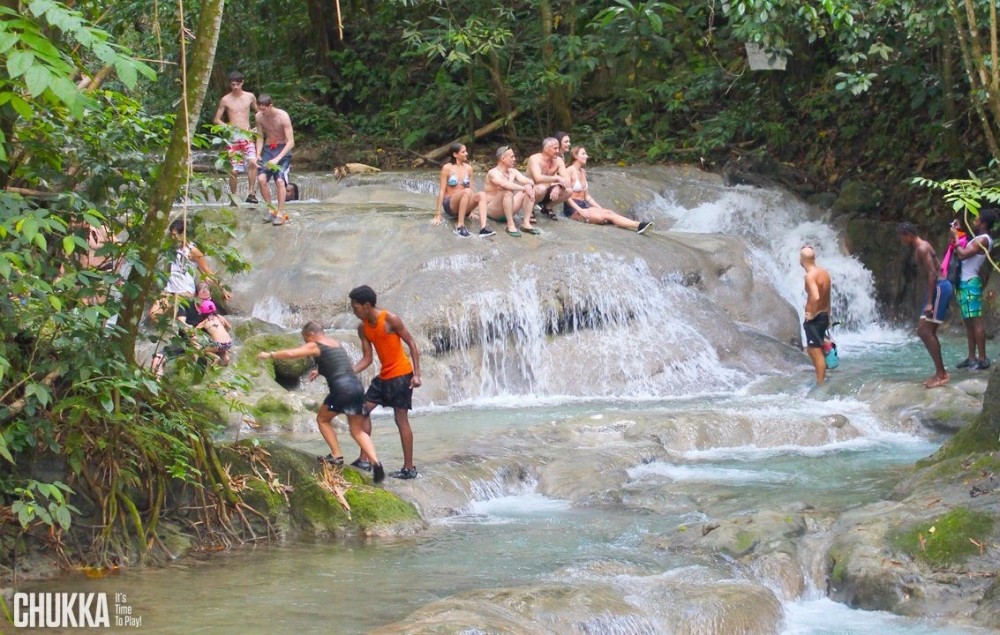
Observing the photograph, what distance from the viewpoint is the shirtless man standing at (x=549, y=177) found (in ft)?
50.1

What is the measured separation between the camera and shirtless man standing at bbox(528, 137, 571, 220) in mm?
15281

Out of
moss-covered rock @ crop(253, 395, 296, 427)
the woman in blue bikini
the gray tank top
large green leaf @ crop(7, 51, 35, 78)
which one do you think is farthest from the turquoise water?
the woman in blue bikini

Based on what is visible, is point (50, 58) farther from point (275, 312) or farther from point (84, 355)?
point (275, 312)

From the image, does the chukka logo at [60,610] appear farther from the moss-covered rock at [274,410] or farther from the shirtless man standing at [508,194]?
the shirtless man standing at [508,194]

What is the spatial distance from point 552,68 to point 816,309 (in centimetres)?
834

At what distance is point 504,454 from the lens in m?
9.48

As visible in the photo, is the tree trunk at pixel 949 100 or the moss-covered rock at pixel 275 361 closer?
the moss-covered rock at pixel 275 361

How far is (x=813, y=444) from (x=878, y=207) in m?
8.00

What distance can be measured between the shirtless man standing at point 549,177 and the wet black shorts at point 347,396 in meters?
7.36

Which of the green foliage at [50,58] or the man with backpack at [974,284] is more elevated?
the green foliage at [50,58]

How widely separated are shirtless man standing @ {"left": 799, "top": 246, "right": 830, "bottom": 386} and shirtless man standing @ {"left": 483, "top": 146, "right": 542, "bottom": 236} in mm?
3475

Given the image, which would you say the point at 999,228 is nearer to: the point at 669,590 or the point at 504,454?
the point at 504,454

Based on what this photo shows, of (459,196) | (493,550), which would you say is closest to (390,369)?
→ (493,550)

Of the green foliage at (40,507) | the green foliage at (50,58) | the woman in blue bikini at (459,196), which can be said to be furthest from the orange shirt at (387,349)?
the woman in blue bikini at (459,196)
